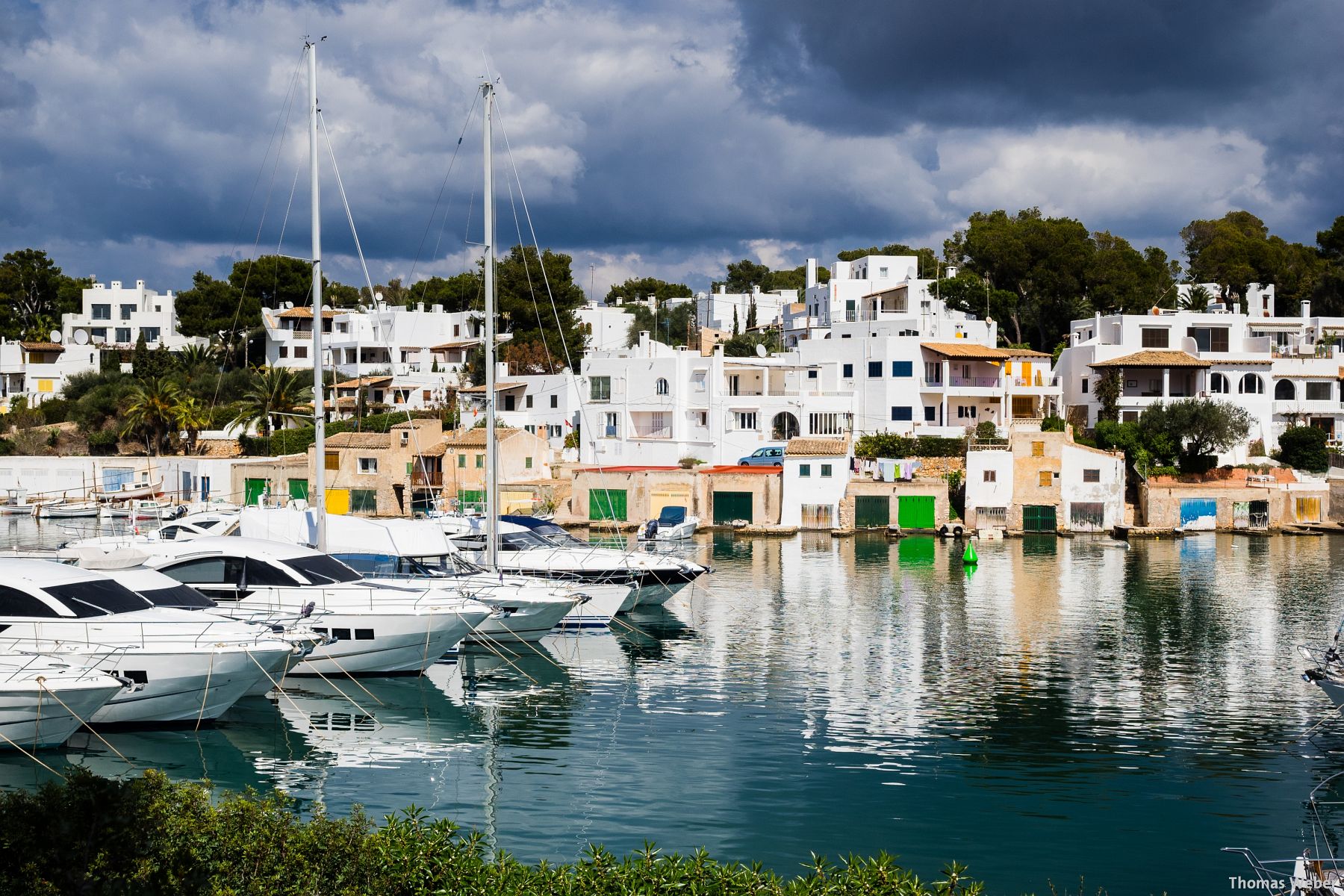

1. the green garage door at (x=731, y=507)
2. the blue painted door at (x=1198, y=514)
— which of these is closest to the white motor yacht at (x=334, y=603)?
the green garage door at (x=731, y=507)

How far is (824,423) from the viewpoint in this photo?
Result: 86.1 metres

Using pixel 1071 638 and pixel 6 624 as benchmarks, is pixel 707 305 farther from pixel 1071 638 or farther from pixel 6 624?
pixel 6 624

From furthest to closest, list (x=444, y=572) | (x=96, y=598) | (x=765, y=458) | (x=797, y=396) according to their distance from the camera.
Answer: (x=797, y=396), (x=765, y=458), (x=444, y=572), (x=96, y=598)

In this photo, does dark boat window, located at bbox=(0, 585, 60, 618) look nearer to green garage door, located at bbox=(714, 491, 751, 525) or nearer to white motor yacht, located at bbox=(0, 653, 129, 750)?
white motor yacht, located at bbox=(0, 653, 129, 750)

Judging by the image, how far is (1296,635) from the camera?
4059 cm

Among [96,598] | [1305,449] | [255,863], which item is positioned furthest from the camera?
[1305,449]

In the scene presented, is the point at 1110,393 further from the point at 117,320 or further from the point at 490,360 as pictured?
the point at 117,320

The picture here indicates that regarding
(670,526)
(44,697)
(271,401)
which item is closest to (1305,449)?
(670,526)

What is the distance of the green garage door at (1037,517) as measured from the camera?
74.6 meters

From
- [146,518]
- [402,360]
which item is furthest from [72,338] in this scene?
[146,518]

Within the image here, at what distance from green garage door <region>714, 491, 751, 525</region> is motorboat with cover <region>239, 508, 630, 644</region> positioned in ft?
109

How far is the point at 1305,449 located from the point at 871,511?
30.5 meters

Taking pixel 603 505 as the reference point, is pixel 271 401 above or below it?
above

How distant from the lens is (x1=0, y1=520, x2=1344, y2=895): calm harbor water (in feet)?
69.3
